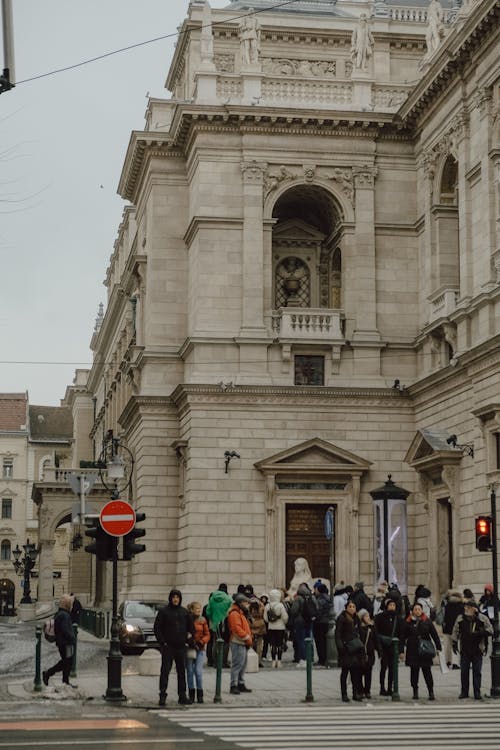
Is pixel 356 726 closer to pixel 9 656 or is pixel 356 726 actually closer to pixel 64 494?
pixel 9 656

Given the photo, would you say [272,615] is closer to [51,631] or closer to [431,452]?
[51,631]

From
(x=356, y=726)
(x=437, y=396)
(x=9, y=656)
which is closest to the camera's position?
(x=356, y=726)

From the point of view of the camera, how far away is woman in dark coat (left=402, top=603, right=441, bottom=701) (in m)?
22.1

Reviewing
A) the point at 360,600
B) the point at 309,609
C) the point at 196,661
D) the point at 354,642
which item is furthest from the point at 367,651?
the point at 360,600

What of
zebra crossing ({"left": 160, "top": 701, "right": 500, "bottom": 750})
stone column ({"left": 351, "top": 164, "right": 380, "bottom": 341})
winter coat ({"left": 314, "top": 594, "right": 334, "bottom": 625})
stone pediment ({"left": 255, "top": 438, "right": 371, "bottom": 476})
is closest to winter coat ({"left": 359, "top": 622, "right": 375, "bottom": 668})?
zebra crossing ({"left": 160, "top": 701, "right": 500, "bottom": 750})

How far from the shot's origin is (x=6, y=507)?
117 m

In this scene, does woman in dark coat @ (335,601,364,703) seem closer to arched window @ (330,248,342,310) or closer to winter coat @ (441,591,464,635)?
winter coat @ (441,591,464,635)

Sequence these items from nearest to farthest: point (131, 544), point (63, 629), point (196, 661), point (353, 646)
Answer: point (196, 661), point (353, 646), point (131, 544), point (63, 629)

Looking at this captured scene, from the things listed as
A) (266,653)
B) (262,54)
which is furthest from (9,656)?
(262,54)

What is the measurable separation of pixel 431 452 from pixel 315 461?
15.6 feet

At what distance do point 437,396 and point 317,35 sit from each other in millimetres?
16308

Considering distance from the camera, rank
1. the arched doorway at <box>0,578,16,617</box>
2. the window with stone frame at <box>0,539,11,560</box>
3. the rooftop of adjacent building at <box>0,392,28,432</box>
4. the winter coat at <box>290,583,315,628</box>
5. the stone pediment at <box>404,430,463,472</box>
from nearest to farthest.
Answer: the winter coat at <box>290,583,315,628</box>, the stone pediment at <box>404,430,463,472</box>, the arched doorway at <box>0,578,16,617</box>, the window with stone frame at <box>0,539,11,560</box>, the rooftop of adjacent building at <box>0,392,28,432</box>

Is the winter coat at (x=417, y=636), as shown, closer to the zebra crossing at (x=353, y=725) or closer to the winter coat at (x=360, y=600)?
the zebra crossing at (x=353, y=725)

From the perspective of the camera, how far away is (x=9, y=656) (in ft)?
117
